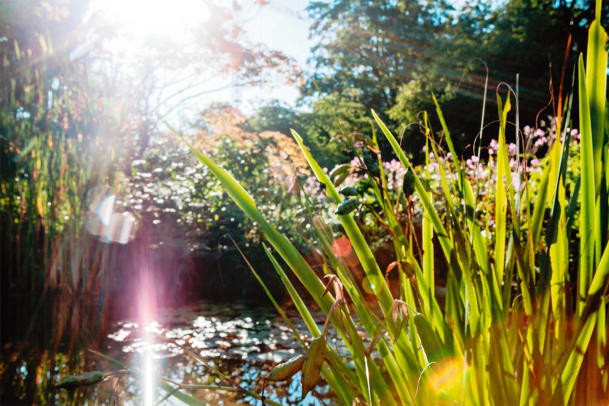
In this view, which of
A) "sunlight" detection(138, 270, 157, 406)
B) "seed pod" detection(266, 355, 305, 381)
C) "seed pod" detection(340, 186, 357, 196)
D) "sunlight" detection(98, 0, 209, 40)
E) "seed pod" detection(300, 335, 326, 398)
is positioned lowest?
"sunlight" detection(138, 270, 157, 406)

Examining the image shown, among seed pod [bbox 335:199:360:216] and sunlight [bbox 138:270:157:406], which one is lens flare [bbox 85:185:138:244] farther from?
seed pod [bbox 335:199:360:216]

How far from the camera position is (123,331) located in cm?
303

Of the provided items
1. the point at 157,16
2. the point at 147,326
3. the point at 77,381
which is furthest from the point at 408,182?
the point at 157,16

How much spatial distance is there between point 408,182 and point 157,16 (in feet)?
25.5

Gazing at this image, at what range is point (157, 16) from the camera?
23.2 feet

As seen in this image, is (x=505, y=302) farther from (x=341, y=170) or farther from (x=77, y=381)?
(x=77, y=381)

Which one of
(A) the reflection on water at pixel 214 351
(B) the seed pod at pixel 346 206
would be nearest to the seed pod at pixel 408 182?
(B) the seed pod at pixel 346 206

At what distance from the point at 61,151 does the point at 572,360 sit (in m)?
2.84

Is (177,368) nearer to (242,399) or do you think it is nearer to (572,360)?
(242,399)

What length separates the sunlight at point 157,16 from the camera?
6.26m

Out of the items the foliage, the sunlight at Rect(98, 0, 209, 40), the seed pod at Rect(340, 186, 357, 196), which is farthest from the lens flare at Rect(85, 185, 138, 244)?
the foliage

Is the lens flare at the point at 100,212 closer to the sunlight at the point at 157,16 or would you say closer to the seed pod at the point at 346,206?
the seed pod at the point at 346,206

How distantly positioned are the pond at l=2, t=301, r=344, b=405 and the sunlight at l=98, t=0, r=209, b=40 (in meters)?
5.07

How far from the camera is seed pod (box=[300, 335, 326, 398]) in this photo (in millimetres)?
420
